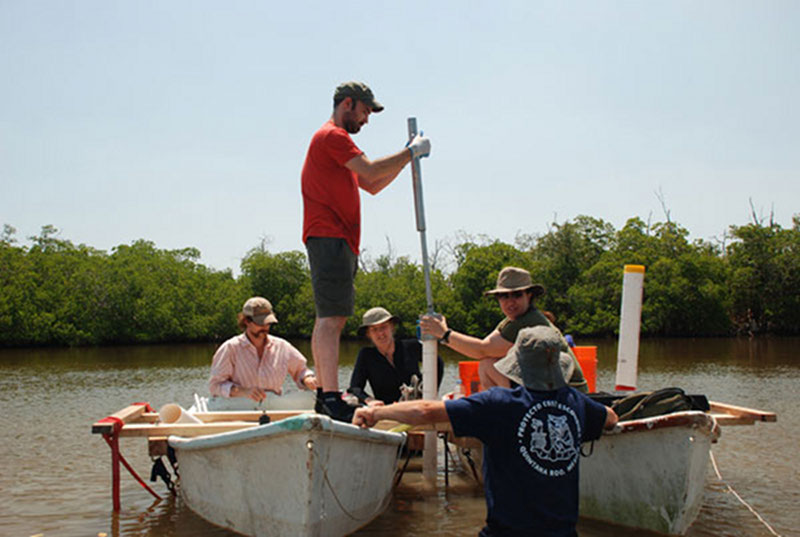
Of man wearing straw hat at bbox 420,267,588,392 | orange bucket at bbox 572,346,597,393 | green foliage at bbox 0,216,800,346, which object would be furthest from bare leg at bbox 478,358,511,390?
Result: green foliage at bbox 0,216,800,346

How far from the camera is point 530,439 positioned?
120 inches

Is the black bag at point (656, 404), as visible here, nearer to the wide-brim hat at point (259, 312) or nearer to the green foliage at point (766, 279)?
the wide-brim hat at point (259, 312)

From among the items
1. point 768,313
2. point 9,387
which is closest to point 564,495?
point 9,387

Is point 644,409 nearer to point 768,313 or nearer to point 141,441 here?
point 141,441

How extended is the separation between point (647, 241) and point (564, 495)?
2260 inches

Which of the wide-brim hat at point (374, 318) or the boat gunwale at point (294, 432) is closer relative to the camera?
the boat gunwale at point (294, 432)

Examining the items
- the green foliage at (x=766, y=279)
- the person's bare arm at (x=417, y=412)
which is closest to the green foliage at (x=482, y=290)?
the green foliage at (x=766, y=279)

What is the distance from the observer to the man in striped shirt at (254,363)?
259 inches

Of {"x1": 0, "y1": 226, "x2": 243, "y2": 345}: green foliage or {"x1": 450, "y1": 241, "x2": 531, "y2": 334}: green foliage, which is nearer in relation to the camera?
{"x1": 0, "y1": 226, "x2": 243, "y2": 345}: green foliage

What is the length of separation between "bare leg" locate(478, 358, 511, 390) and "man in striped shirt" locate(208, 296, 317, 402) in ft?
6.06

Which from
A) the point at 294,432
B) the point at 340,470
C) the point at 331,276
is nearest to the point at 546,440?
the point at 294,432

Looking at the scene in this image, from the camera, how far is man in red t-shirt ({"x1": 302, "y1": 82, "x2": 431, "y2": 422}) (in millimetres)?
5027

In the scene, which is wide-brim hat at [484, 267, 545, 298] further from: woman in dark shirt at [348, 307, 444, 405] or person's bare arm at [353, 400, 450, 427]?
person's bare arm at [353, 400, 450, 427]

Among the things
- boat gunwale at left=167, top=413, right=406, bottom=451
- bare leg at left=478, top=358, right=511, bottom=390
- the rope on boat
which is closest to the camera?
boat gunwale at left=167, top=413, right=406, bottom=451
